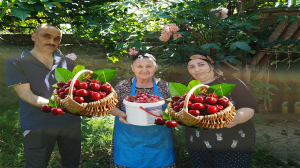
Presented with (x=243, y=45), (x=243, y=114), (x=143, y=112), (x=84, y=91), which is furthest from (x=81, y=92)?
(x=243, y=45)

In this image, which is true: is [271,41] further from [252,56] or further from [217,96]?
[217,96]

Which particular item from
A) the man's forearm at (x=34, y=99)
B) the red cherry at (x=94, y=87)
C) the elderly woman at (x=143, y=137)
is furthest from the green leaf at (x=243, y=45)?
the man's forearm at (x=34, y=99)

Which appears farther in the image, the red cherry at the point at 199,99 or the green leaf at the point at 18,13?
the green leaf at the point at 18,13

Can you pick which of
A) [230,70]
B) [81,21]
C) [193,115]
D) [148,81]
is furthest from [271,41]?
[81,21]

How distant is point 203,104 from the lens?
1155 millimetres

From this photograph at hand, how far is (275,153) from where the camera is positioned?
2.89 meters

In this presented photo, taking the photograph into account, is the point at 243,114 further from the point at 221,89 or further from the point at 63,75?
the point at 63,75

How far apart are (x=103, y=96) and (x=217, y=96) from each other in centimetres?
67

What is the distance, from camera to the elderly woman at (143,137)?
1793mm

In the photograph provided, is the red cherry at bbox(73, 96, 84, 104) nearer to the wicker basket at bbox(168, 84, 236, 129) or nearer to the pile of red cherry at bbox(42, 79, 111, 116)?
the pile of red cherry at bbox(42, 79, 111, 116)

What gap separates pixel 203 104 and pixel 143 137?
825mm

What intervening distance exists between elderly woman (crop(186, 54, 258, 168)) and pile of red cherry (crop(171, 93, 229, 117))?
0.52 metres

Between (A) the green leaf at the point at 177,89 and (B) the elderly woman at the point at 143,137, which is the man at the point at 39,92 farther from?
(A) the green leaf at the point at 177,89

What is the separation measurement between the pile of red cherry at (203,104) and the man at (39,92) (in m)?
1.10
